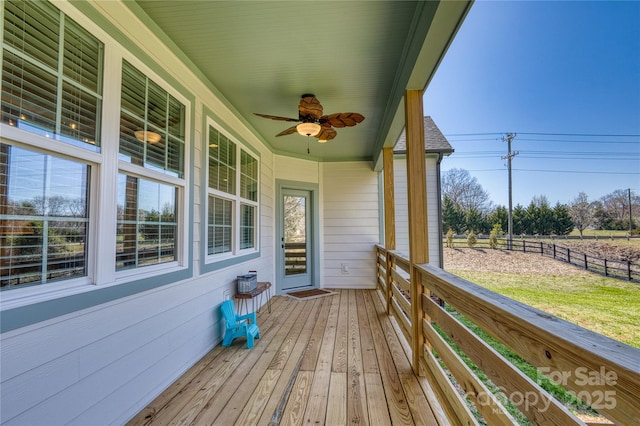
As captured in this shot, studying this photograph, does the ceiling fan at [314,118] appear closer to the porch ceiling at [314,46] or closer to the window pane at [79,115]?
the porch ceiling at [314,46]

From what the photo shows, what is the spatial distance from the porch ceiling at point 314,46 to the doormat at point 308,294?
303cm

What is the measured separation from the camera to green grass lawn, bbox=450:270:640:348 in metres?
0.92

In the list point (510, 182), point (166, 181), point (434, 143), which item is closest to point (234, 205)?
point (166, 181)

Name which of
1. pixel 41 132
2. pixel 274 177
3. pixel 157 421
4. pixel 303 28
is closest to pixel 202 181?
pixel 41 132

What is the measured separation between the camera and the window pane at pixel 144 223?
1.81m

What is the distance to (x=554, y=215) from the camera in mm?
1416

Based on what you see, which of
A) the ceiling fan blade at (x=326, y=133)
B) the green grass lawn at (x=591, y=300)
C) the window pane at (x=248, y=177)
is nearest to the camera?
the green grass lawn at (x=591, y=300)

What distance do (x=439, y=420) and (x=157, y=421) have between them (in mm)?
1765

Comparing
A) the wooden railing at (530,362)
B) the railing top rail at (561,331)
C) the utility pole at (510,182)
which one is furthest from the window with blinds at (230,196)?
the utility pole at (510,182)

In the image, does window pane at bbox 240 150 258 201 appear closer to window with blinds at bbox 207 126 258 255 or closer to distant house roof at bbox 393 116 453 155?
window with blinds at bbox 207 126 258 255

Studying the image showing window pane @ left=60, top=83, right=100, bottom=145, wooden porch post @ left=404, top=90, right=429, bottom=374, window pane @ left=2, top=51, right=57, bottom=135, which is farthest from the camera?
wooden porch post @ left=404, top=90, right=429, bottom=374

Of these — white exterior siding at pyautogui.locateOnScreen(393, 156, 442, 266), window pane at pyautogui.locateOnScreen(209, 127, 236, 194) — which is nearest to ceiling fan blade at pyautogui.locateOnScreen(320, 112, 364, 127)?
window pane at pyautogui.locateOnScreen(209, 127, 236, 194)

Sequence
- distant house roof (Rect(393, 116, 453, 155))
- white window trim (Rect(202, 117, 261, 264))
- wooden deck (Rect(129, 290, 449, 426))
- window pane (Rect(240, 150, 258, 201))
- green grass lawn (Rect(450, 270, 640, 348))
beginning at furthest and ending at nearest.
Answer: distant house roof (Rect(393, 116, 453, 155))
window pane (Rect(240, 150, 258, 201))
white window trim (Rect(202, 117, 261, 264))
wooden deck (Rect(129, 290, 449, 426))
green grass lawn (Rect(450, 270, 640, 348))

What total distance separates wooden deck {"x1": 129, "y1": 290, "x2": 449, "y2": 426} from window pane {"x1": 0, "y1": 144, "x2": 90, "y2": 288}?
1.11m
